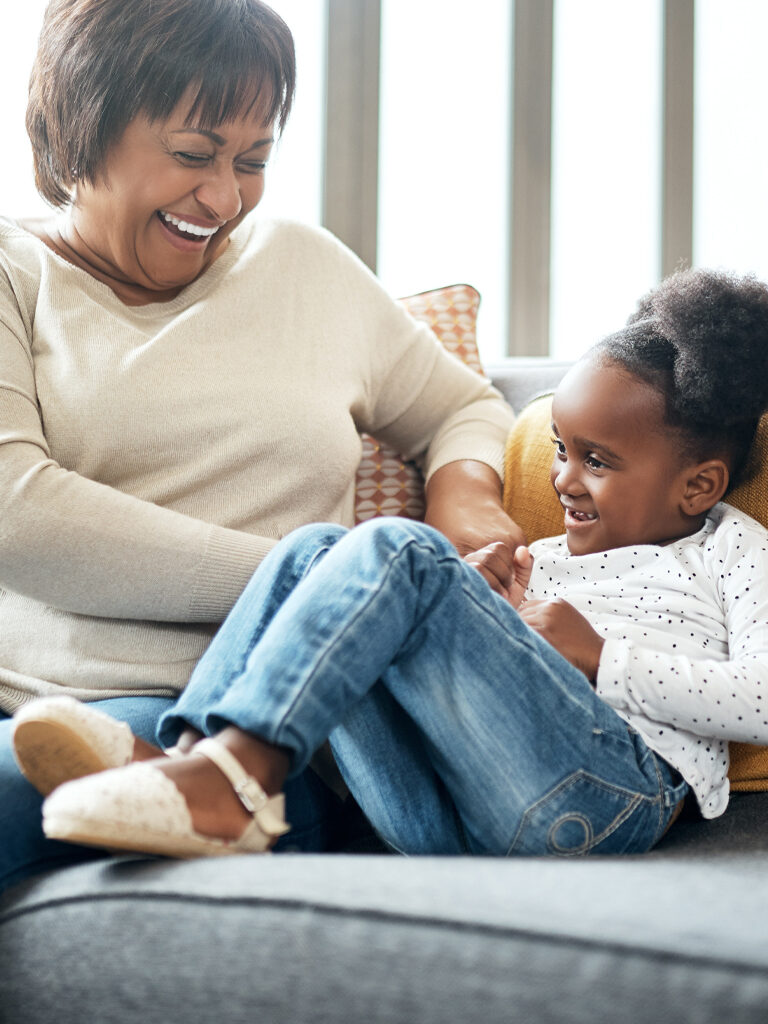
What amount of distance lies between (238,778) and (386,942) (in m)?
0.20

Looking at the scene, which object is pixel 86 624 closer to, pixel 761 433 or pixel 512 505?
pixel 512 505

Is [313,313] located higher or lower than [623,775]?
higher

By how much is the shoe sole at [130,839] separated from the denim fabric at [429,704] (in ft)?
0.31

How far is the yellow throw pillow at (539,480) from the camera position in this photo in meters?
1.19

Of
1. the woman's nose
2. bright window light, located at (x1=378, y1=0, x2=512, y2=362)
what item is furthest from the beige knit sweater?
bright window light, located at (x1=378, y1=0, x2=512, y2=362)

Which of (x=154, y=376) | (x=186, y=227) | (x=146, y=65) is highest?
(x=146, y=65)

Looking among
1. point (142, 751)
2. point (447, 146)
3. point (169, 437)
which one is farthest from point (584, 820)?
point (447, 146)

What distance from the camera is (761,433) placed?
1206 millimetres

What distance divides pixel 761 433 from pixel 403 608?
587mm

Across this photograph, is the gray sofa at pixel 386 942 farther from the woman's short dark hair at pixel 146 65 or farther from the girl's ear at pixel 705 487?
the woman's short dark hair at pixel 146 65

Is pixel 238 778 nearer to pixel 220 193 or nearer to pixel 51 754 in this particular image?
pixel 51 754

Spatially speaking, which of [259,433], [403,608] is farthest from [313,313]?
[403,608]

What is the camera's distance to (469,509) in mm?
1300

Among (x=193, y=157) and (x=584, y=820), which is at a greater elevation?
(x=193, y=157)
